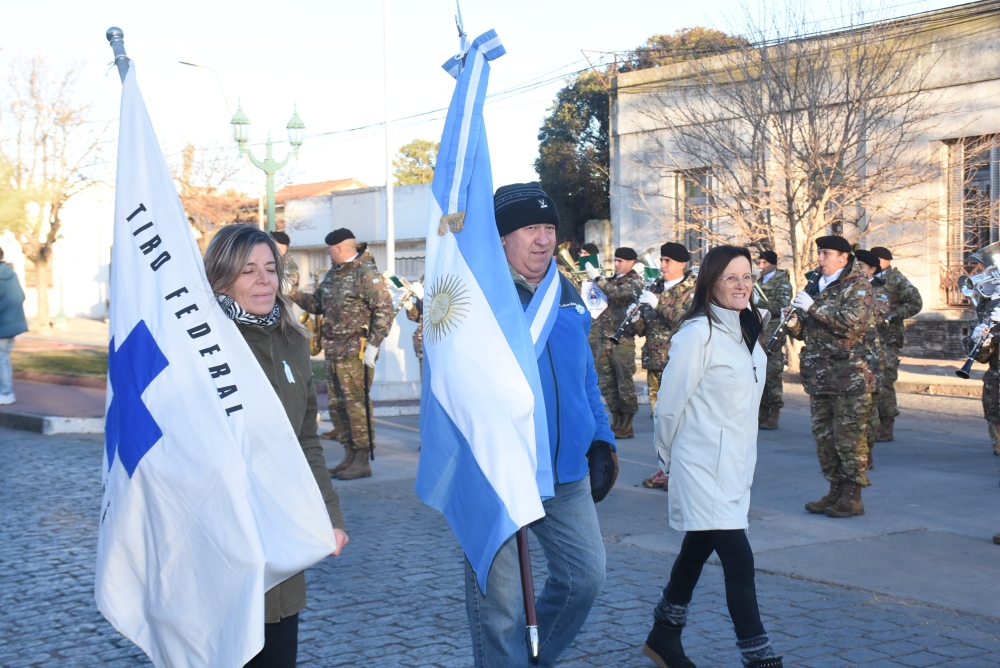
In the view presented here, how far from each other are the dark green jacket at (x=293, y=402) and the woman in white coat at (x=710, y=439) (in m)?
1.77

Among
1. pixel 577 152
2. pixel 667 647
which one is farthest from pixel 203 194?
pixel 667 647

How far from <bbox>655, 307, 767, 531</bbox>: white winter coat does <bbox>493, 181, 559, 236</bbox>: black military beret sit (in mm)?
1053

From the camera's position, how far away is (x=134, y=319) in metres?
3.09

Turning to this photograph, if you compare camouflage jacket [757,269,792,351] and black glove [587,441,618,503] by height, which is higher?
camouflage jacket [757,269,792,351]

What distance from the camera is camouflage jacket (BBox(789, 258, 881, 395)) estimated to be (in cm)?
775

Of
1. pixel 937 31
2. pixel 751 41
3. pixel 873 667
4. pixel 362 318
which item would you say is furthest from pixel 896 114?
pixel 873 667

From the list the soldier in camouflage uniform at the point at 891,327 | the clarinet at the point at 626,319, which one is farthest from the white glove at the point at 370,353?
the soldier in camouflage uniform at the point at 891,327

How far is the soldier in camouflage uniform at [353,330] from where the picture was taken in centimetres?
976

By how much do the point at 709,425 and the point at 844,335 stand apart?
347 cm

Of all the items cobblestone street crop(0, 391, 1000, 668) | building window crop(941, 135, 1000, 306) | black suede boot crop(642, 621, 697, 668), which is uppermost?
building window crop(941, 135, 1000, 306)

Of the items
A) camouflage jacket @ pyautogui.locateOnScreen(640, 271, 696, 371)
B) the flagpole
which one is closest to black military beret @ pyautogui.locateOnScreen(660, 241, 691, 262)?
camouflage jacket @ pyautogui.locateOnScreen(640, 271, 696, 371)

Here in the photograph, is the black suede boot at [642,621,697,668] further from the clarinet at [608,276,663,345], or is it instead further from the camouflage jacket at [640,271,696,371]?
the clarinet at [608,276,663,345]

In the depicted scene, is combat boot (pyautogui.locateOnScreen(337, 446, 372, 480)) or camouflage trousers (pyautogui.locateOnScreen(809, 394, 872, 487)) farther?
combat boot (pyautogui.locateOnScreen(337, 446, 372, 480))

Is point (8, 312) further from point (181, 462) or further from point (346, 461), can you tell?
point (181, 462)
